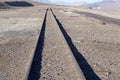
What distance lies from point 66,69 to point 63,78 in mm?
874

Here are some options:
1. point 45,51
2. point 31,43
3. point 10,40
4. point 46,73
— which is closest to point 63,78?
point 46,73

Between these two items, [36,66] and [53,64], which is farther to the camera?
[53,64]

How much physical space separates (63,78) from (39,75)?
727 mm

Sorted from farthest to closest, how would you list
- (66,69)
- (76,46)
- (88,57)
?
(76,46) → (88,57) → (66,69)

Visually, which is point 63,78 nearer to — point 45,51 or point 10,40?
point 45,51

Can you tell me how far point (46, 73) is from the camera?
28.0 ft

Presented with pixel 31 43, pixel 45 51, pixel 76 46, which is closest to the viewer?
pixel 45 51

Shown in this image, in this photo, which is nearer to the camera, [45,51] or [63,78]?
[63,78]

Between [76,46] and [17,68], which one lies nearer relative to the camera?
[17,68]

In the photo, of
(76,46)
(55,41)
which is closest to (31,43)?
(55,41)

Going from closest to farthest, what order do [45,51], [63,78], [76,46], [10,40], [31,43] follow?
[63,78] → [45,51] → [76,46] → [31,43] → [10,40]

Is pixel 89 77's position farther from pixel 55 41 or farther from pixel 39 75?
pixel 55 41

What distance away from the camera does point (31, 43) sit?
45.3 feet

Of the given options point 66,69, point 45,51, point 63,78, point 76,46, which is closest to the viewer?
point 63,78
